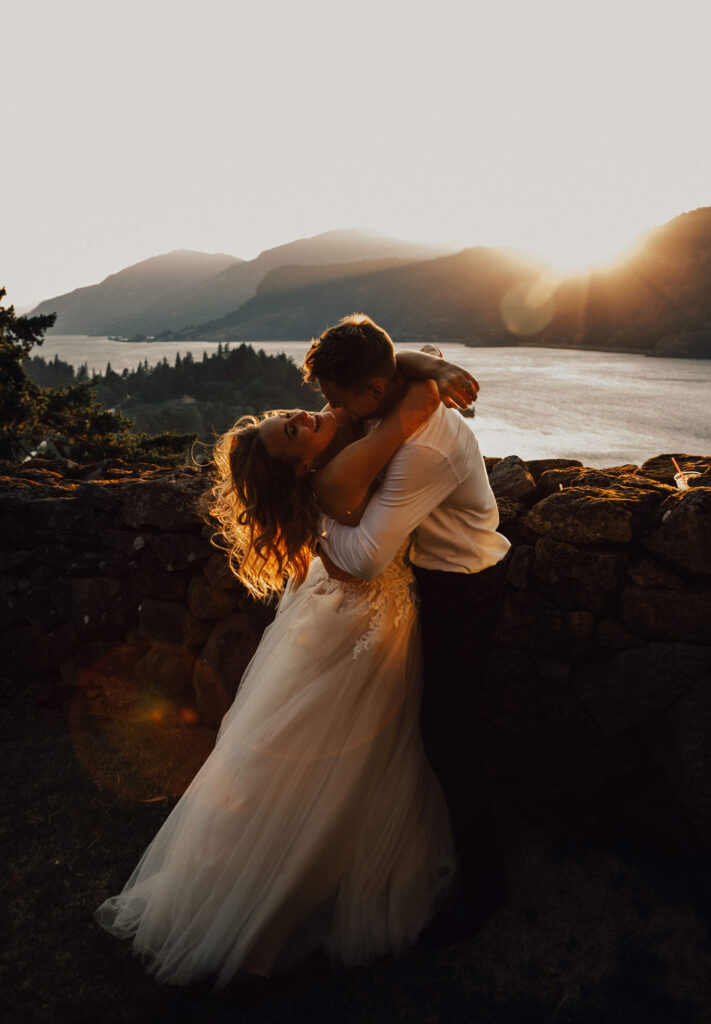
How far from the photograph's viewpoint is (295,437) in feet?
6.56

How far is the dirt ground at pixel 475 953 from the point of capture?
203 cm

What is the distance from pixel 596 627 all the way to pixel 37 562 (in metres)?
3.37

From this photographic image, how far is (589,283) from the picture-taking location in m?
68.6

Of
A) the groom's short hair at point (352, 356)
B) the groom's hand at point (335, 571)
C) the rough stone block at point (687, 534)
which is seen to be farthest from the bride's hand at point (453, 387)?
the rough stone block at point (687, 534)

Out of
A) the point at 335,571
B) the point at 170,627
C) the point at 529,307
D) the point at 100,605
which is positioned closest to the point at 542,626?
the point at 335,571

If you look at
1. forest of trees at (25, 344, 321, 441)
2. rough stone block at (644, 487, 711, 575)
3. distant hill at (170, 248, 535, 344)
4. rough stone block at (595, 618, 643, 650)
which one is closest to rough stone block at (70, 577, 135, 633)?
rough stone block at (595, 618, 643, 650)

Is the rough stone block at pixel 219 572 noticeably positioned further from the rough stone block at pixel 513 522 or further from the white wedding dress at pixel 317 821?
the rough stone block at pixel 513 522

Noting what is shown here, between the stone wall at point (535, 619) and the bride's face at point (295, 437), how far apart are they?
1.06 m

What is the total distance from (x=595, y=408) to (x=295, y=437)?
31629 millimetres

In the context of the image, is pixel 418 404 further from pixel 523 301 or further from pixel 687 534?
pixel 523 301

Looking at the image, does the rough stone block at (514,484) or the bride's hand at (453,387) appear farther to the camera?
the rough stone block at (514,484)

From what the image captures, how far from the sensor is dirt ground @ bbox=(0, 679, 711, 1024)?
79.9 inches

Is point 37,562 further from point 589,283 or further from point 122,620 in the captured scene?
point 589,283

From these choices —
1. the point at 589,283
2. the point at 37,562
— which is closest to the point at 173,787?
the point at 37,562
